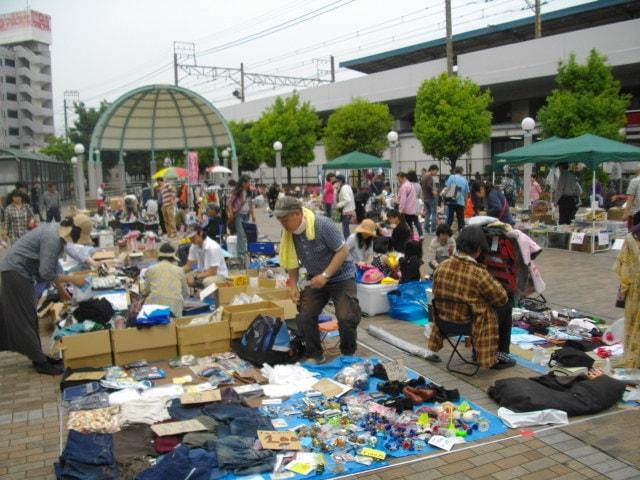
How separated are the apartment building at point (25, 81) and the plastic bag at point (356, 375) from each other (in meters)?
75.8

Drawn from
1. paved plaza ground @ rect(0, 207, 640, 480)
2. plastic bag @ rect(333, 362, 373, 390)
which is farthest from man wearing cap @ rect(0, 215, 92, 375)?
plastic bag @ rect(333, 362, 373, 390)

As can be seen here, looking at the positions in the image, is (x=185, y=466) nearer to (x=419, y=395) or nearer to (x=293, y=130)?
(x=419, y=395)

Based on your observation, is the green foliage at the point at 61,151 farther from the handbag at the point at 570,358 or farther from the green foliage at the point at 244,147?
the handbag at the point at 570,358

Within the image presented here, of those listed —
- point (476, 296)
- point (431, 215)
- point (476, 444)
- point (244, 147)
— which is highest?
point (244, 147)

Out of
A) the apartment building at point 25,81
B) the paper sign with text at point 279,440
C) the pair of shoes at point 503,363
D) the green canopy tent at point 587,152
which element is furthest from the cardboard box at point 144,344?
the apartment building at point 25,81

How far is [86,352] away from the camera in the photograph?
20.6ft

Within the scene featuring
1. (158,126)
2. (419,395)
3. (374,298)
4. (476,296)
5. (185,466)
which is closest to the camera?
(185,466)

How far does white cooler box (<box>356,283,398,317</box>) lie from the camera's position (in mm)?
8312

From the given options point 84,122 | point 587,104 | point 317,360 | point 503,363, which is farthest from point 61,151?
point 503,363

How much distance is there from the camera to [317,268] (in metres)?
6.30

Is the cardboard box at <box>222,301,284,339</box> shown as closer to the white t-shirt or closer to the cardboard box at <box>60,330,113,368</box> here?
the cardboard box at <box>60,330,113,368</box>

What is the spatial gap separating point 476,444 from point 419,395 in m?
0.79

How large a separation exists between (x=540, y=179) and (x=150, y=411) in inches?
978

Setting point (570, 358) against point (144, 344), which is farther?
point (144, 344)
